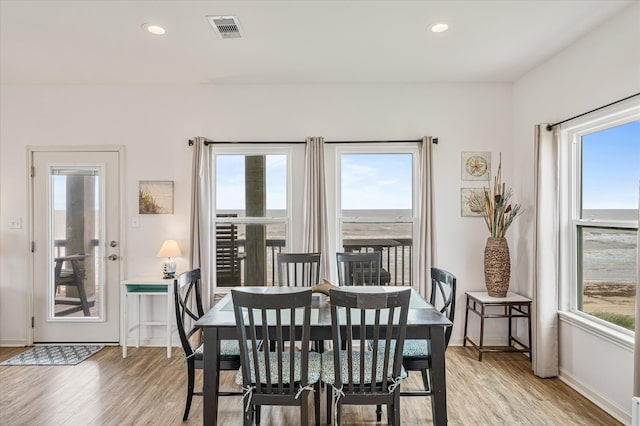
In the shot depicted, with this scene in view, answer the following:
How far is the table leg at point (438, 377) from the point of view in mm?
2068

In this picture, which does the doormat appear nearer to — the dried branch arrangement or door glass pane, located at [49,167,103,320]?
door glass pane, located at [49,167,103,320]

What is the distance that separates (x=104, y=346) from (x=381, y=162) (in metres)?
3.61

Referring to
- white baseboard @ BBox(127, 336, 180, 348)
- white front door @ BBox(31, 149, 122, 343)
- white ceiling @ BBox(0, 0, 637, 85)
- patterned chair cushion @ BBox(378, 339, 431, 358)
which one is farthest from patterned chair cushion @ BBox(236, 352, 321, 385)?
white front door @ BBox(31, 149, 122, 343)

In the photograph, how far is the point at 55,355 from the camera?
143 inches

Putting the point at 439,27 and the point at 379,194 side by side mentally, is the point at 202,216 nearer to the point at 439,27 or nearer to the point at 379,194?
the point at 379,194

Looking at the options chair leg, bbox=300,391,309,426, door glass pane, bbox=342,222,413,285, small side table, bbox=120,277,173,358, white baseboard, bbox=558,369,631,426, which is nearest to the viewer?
chair leg, bbox=300,391,309,426

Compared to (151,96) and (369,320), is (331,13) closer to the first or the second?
(369,320)

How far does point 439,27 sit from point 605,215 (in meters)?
1.92

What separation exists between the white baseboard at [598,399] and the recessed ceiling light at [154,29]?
14.0ft

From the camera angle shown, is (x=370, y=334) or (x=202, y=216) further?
(x=202, y=216)

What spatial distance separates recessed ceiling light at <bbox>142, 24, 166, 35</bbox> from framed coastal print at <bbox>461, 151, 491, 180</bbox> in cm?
309

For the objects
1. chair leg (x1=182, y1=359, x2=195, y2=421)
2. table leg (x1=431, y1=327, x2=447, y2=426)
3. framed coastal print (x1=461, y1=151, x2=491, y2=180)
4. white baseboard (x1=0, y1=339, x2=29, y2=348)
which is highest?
framed coastal print (x1=461, y1=151, x2=491, y2=180)

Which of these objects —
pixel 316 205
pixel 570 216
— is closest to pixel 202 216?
pixel 316 205

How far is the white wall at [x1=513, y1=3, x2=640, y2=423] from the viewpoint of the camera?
246 centimetres
